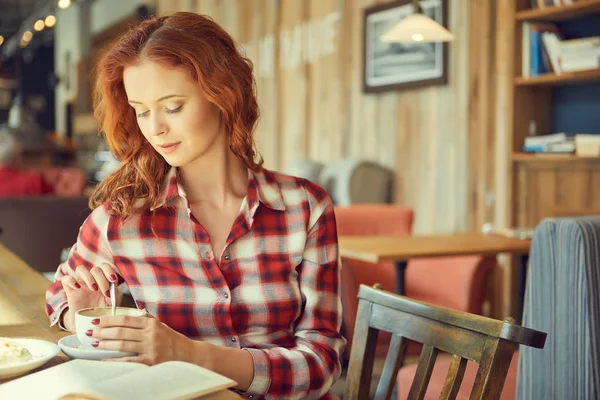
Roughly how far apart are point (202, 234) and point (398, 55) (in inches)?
158

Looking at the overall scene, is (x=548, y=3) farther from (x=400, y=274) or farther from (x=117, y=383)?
(x=117, y=383)

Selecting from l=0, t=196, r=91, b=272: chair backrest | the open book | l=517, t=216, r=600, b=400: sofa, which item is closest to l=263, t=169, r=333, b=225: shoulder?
the open book

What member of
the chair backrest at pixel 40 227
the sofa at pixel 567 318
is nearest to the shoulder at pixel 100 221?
the sofa at pixel 567 318

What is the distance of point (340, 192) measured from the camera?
5.38 metres

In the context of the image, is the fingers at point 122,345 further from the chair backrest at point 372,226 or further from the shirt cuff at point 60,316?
the chair backrest at point 372,226

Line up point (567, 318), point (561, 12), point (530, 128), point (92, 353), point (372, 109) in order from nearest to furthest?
point (92, 353), point (567, 318), point (561, 12), point (530, 128), point (372, 109)

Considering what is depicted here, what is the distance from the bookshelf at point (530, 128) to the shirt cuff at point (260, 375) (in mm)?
3058

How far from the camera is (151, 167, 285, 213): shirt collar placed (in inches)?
63.7

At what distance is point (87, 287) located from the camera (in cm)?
153

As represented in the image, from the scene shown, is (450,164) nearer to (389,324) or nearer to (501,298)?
(501,298)

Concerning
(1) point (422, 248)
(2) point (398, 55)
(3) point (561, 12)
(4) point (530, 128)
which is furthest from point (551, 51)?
(1) point (422, 248)

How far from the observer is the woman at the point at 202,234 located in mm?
1541

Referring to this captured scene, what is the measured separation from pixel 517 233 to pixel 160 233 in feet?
8.88

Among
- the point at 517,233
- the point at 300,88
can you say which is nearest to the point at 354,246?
the point at 517,233
